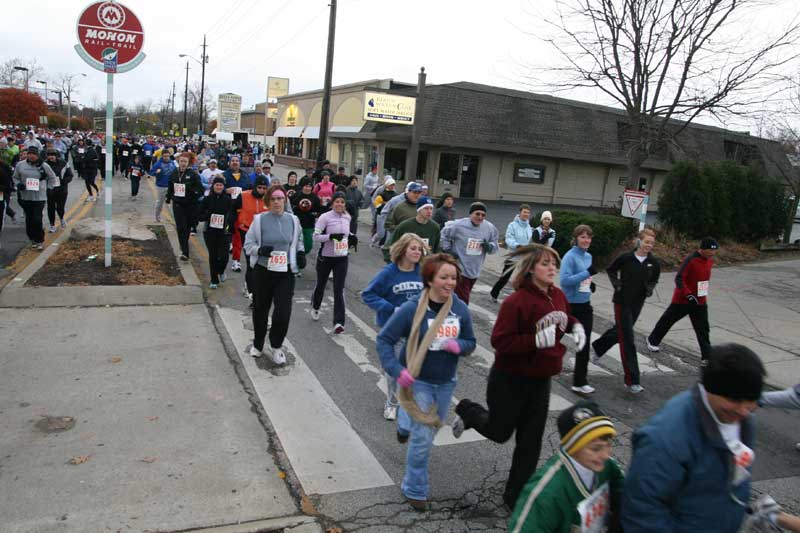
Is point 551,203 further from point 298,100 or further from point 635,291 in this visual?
point 635,291

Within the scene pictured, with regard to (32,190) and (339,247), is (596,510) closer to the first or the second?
(339,247)

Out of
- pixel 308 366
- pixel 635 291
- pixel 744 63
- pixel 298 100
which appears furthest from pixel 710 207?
pixel 298 100

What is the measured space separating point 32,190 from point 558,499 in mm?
11586

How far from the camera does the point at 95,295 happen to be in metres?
8.59

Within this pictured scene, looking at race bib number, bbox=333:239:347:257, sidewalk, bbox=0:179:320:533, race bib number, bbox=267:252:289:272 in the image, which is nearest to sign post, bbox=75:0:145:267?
sidewalk, bbox=0:179:320:533

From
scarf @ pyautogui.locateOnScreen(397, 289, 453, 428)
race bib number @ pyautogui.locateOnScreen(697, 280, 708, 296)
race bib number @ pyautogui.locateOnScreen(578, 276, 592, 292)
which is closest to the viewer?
scarf @ pyautogui.locateOnScreen(397, 289, 453, 428)

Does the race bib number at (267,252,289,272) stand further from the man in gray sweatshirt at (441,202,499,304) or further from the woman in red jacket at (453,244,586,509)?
the woman in red jacket at (453,244,586,509)

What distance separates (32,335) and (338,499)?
188 inches

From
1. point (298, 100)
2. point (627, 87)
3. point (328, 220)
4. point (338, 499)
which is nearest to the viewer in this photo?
point (338, 499)

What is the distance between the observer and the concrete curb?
826cm

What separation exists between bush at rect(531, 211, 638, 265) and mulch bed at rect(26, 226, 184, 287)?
27.1ft

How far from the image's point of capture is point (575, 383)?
658 cm

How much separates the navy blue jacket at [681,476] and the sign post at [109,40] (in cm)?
902

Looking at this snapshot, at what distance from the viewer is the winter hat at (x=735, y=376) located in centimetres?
234
